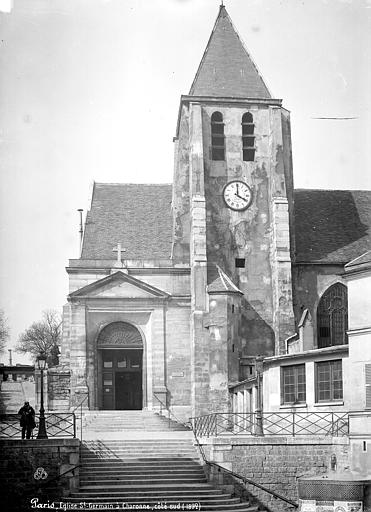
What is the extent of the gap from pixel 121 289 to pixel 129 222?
19.0 ft

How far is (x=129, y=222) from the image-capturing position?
51.2 meters

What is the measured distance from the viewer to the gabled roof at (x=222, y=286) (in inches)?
1724

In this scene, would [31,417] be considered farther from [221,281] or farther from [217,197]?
[217,197]

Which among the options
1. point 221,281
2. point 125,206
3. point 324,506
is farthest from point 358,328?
point 125,206

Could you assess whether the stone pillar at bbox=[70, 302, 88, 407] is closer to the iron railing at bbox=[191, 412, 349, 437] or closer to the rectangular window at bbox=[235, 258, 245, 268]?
the iron railing at bbox=[191, 412, 349, 437]

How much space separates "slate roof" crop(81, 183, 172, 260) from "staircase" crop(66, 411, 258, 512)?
1482cm

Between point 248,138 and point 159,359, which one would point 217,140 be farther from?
point 159,359

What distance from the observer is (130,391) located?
46.9 meters

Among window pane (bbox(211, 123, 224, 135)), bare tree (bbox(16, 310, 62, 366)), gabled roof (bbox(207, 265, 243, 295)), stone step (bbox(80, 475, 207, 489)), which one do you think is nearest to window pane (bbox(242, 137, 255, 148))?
window pane (bbox(211, 123, 224, 135))

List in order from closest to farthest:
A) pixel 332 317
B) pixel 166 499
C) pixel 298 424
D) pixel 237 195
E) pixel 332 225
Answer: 1. pixel 166 499
2. pixel 298 424
3. pixel 332 317
4. pixel 237 195
5. pixel 332 225

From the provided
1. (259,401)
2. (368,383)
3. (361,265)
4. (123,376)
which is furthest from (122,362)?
(361,265)

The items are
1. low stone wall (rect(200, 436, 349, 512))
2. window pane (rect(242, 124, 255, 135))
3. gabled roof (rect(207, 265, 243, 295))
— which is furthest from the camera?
window pane (rect(242, 124, 255, 135))

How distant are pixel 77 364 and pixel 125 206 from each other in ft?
36.0

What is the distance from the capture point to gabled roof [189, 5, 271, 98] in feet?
159
